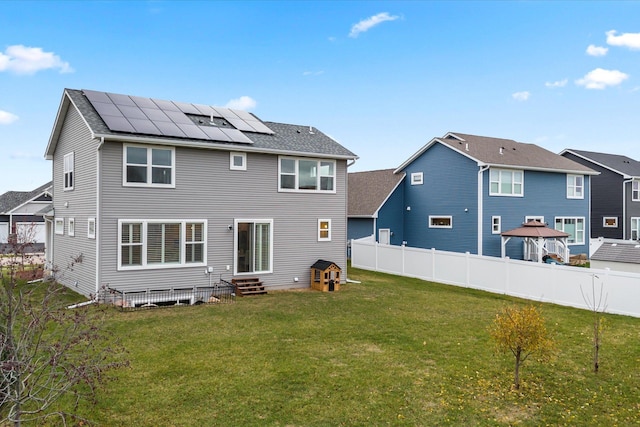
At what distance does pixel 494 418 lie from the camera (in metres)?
6.01

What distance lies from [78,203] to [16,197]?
33.0 m

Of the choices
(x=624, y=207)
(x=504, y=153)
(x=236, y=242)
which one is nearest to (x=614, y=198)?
(x=624, y=207)

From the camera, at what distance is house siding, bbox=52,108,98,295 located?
566 inches

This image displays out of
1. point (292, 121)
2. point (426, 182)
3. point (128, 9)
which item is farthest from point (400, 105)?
point (128, 9)

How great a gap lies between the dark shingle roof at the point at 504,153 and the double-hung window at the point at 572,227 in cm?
314

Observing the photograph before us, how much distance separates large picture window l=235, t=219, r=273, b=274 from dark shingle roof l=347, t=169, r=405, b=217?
11515mm

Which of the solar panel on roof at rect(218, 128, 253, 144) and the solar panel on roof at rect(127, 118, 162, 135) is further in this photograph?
the solar panel on roof at rect(218, 128, 253, 144)

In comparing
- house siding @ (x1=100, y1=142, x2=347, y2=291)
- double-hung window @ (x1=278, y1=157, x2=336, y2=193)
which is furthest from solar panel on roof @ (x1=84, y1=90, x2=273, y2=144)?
double-hung window @ (x1=278, y1=157, x2=336, y2=193)

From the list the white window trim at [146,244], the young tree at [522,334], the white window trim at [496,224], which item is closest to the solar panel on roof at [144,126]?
the white window trim at [146,244]

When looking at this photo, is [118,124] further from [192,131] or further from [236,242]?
[236,242]

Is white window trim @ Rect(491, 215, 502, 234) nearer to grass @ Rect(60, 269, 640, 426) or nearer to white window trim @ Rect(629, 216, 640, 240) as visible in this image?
grass @ Rect(60, 269, 640, 426)

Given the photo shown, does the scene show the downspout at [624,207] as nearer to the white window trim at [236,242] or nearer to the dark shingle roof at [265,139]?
the dark shingle roof at [265,139]

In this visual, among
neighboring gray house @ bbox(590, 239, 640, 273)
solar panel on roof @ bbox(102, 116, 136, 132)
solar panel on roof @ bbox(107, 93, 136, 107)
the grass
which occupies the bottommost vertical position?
the grass

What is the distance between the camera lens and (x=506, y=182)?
24938 mm
